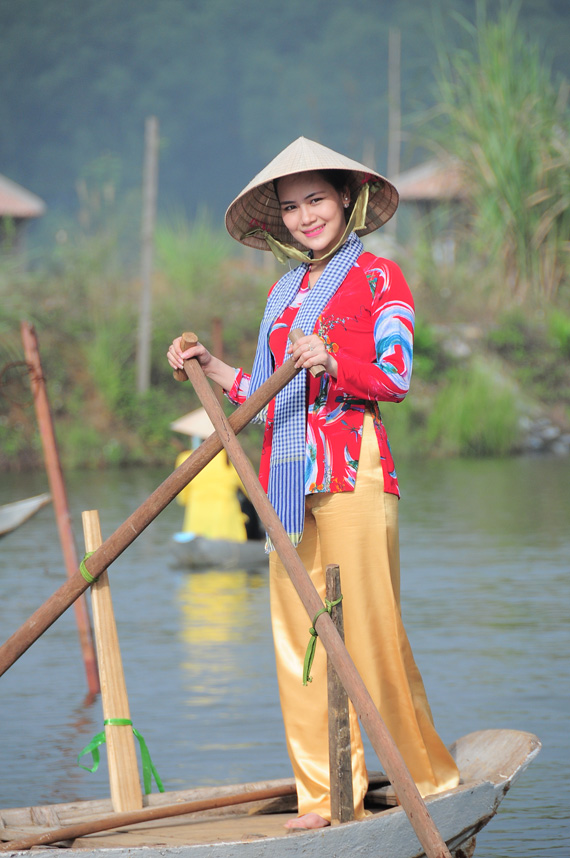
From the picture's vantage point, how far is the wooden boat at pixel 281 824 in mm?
2715

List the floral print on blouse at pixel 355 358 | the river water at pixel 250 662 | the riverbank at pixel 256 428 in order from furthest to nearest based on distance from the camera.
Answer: the riverbank at pixel 256 428, the river water at pixel 250 662, the floral print on blouse at pixel 355 358

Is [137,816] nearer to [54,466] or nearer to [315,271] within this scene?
[315,271]

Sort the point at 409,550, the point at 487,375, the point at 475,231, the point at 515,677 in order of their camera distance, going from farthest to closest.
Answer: the point at 475,231
the point at 487,375
the point at 409,550
the point at 515,677

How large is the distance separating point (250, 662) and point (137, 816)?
2583 mm

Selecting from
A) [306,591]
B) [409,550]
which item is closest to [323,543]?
[306,591]

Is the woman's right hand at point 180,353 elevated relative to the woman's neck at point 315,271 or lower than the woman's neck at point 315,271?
lower

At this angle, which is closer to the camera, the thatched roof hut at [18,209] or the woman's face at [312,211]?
the woman's face at [312,211]

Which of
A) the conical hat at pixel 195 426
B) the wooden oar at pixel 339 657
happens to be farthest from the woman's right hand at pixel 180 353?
the conical hat at pixel 195 426

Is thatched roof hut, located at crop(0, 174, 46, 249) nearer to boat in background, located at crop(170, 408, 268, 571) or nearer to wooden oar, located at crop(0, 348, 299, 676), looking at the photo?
boat in background, located at crop(170, 408, 268, 571)

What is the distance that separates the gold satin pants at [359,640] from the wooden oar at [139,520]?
0.28m

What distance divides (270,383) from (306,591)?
45 cm

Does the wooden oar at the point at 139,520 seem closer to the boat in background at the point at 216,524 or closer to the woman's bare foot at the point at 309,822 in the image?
the woman's bare foot at the point at 309,822

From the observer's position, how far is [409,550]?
8.75m

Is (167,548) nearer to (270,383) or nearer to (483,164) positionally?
(270,383)
